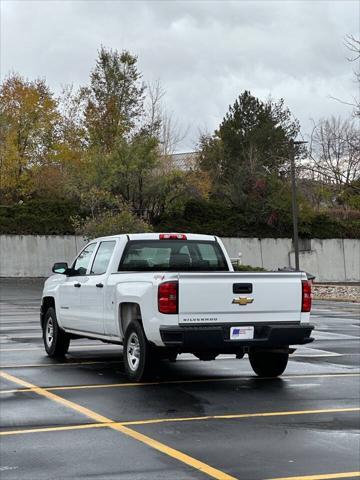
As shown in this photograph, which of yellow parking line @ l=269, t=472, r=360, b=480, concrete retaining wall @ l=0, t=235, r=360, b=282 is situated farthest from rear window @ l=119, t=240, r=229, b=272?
concrete retaining wall @ l=0, t=235, r=360, b=282

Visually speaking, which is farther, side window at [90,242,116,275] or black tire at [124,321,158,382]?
side window at [90,242,116,275]

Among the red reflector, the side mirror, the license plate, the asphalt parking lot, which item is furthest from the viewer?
the side mirror

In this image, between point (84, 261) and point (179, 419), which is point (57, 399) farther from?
point (84, 261)

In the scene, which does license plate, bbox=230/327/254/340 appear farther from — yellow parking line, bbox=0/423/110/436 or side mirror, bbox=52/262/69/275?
side mirror, bbox=52/262/69/275

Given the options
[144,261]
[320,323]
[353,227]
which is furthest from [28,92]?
[144,261]

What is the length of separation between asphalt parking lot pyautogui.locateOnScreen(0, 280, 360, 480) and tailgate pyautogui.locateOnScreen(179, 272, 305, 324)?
0.92m

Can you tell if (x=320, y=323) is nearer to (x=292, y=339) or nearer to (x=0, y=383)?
(x=292, y=339)

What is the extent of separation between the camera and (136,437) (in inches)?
309

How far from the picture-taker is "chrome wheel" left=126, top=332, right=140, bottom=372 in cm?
1105

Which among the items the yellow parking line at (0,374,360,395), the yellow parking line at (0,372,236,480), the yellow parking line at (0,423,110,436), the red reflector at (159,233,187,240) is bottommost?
the yellow parking line at (0,374,360,395)

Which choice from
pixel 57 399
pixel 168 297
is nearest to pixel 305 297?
pixel 168 297

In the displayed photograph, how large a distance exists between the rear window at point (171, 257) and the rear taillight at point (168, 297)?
1.74 meters

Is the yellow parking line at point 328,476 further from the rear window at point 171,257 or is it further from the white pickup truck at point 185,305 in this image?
the rear window at point 171,257

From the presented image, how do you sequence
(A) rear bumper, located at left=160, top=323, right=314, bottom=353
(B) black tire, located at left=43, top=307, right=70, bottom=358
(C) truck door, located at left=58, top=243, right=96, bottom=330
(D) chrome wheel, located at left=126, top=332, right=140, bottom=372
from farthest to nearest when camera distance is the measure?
(B) black tire, located at left=43, top=307, right=70, bottom=358 → (C) truck door, located at left=58, top=243, right=96, bottom=330 → (D) chrome wheel, located at left=126, top=332, right=140, bottom=372 → (A) rear bumper, located at left=160, top=323, right=314, bottom=353
